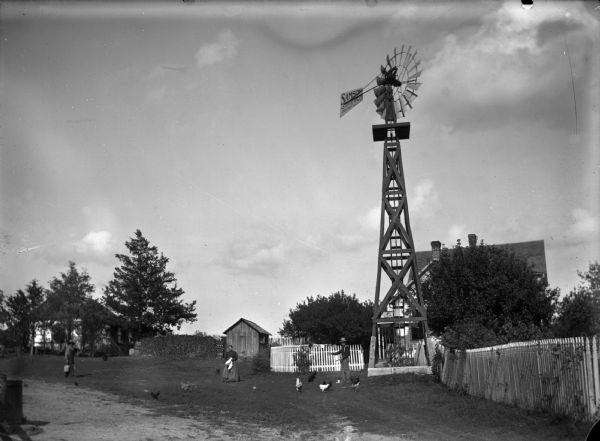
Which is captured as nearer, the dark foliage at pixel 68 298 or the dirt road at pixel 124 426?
the dirt road at pixel 124 426

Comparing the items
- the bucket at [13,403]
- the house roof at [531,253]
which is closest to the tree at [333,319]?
the house roof at [531,253]

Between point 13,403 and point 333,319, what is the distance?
3770 centimetres

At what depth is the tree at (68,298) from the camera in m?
41.4

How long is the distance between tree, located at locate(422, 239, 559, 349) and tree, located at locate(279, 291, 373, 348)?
14555 millimetres

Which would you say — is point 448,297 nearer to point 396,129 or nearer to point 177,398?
point 396,129

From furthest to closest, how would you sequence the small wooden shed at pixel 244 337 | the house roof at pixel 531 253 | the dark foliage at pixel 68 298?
1. the small wooden shed at pixel 244 337
2. the house roof at pixel 531 253
3. the dark foliage at pixel 68 298

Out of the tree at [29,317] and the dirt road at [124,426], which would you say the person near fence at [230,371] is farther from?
the dirt road at [124,426]

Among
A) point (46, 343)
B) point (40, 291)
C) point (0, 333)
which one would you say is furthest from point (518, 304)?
point (46, 343)

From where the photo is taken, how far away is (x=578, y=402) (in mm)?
11297

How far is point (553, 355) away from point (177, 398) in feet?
35.4

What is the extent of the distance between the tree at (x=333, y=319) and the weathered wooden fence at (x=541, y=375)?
27.7m

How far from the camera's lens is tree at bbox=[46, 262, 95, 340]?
41.4 metres

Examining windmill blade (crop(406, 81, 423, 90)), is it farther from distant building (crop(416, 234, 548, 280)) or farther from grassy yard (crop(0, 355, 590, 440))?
distant building (crop(416, 234, 548, 280))

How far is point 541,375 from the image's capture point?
43.4 ft
